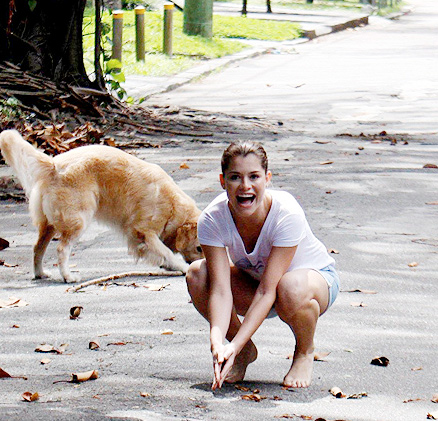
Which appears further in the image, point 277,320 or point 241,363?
point 277,320

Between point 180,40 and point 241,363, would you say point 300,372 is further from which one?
point 180,40

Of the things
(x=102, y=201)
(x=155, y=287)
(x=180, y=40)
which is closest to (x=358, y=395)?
(x=155, y=287)

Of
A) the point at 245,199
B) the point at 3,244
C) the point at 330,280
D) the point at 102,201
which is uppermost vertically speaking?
the point at 245,199

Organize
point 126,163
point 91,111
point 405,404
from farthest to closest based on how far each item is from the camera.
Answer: point 91,111
point 126,163
point 405,404

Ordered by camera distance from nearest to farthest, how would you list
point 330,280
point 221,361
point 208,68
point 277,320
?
point 221,361
point 330,280
point 277,320
point 208,68

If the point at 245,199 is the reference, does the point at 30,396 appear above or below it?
below

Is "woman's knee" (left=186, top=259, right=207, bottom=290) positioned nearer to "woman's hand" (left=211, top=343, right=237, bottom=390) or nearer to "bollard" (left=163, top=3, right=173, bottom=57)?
"woman's hand" (left=211, top=343, right=237, bottom=390)

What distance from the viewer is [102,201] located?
6.48 meters

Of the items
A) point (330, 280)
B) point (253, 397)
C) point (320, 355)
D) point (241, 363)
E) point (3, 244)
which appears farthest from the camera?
point (3, 244)

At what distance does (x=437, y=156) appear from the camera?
10.5 meters

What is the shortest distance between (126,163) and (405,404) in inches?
122

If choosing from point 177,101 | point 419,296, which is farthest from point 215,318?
point 177,101

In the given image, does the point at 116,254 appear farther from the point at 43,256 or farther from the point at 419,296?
the point at 419,296

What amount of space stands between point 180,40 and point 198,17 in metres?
0.85
